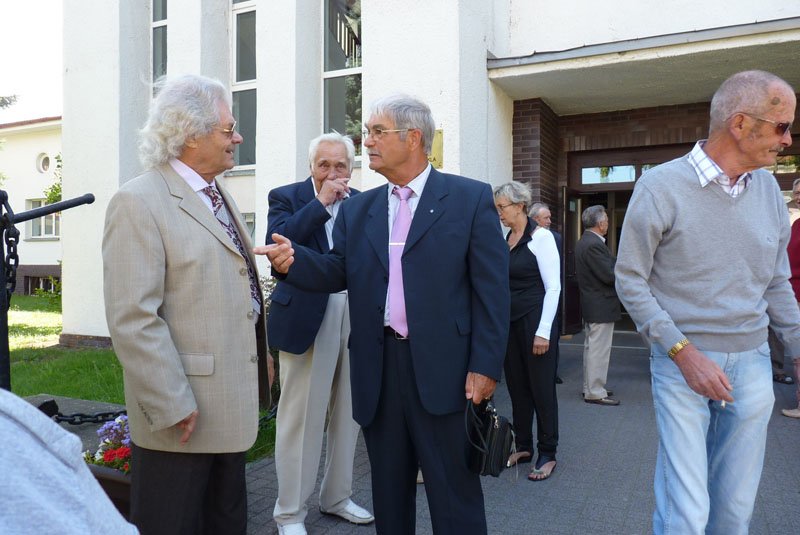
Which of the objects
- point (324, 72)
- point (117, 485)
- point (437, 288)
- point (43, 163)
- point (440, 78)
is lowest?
point (117, 485)

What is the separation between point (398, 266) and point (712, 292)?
1266mm

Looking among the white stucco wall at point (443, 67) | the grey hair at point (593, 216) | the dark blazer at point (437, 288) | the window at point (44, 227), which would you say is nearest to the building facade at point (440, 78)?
the white stucco wall at point (443, 67)

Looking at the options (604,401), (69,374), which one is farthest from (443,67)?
(69,374)

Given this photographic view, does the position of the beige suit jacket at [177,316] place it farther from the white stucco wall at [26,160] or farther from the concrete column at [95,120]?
the white stucco wall at [26,160]

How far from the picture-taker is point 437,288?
2.41 metres

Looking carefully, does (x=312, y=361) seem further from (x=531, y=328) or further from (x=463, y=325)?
(x=531, y=328)

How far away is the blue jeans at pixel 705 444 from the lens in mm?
2344

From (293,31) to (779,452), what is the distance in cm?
733

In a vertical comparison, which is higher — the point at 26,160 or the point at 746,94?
the point at 26,160

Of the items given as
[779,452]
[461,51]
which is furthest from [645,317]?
[461,51]

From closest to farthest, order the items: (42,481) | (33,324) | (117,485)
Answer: (42,481), (117,485), (33,324)

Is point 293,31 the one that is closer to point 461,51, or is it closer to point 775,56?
point 461,51

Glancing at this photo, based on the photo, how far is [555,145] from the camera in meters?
9.44

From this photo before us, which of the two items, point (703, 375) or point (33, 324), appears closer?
point (703, 375)
